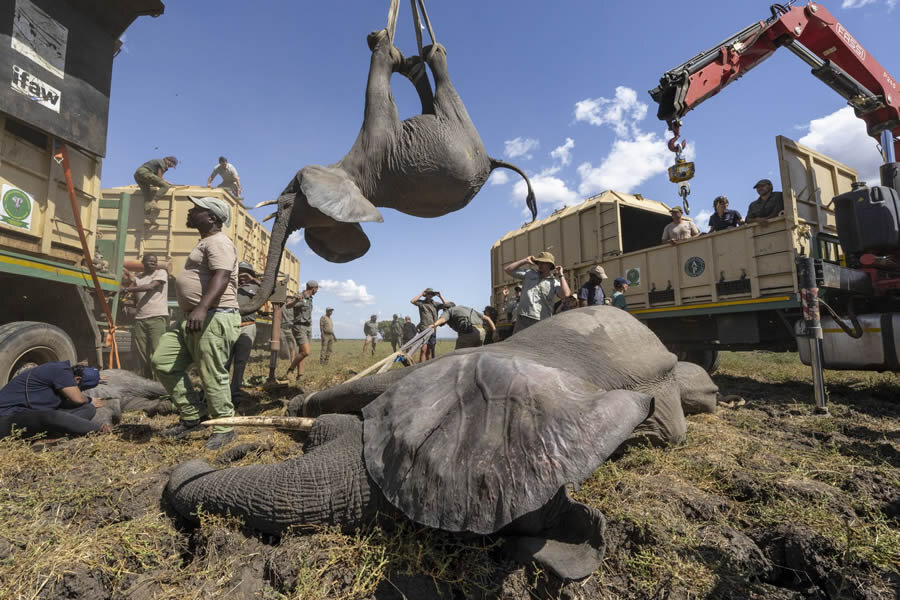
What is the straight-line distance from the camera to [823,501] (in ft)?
7.03

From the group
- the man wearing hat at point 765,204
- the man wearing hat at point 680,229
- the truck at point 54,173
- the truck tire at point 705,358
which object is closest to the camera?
the truck at point 54,173

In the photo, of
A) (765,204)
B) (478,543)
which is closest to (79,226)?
(478,543)

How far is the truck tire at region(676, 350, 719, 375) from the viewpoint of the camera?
751 centimetres

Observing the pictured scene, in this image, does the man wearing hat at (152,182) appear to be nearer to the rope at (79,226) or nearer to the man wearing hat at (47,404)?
the rope at (79,226)

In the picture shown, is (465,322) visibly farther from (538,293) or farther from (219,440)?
(219,440)

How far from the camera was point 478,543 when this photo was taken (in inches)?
72.1

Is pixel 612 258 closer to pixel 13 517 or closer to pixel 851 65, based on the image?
pixel 851 65

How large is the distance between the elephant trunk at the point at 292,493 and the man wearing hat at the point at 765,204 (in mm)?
6357

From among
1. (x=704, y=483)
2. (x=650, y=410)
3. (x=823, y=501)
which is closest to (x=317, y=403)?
(x=650, y=410)

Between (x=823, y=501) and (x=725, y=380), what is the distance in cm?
546

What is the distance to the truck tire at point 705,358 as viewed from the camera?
751cm

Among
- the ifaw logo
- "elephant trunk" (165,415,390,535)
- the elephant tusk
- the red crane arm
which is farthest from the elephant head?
the red crane arm

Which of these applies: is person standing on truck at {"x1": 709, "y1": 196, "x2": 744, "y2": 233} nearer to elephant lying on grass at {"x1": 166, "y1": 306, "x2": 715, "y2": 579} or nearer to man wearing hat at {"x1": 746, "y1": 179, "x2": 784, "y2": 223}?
man wearing hat at {"x1": 746, "y1": 179, "x2": 784, "y2": 223}

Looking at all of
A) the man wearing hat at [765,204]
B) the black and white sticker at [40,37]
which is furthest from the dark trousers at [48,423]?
the man wearing hat at [765,204]
